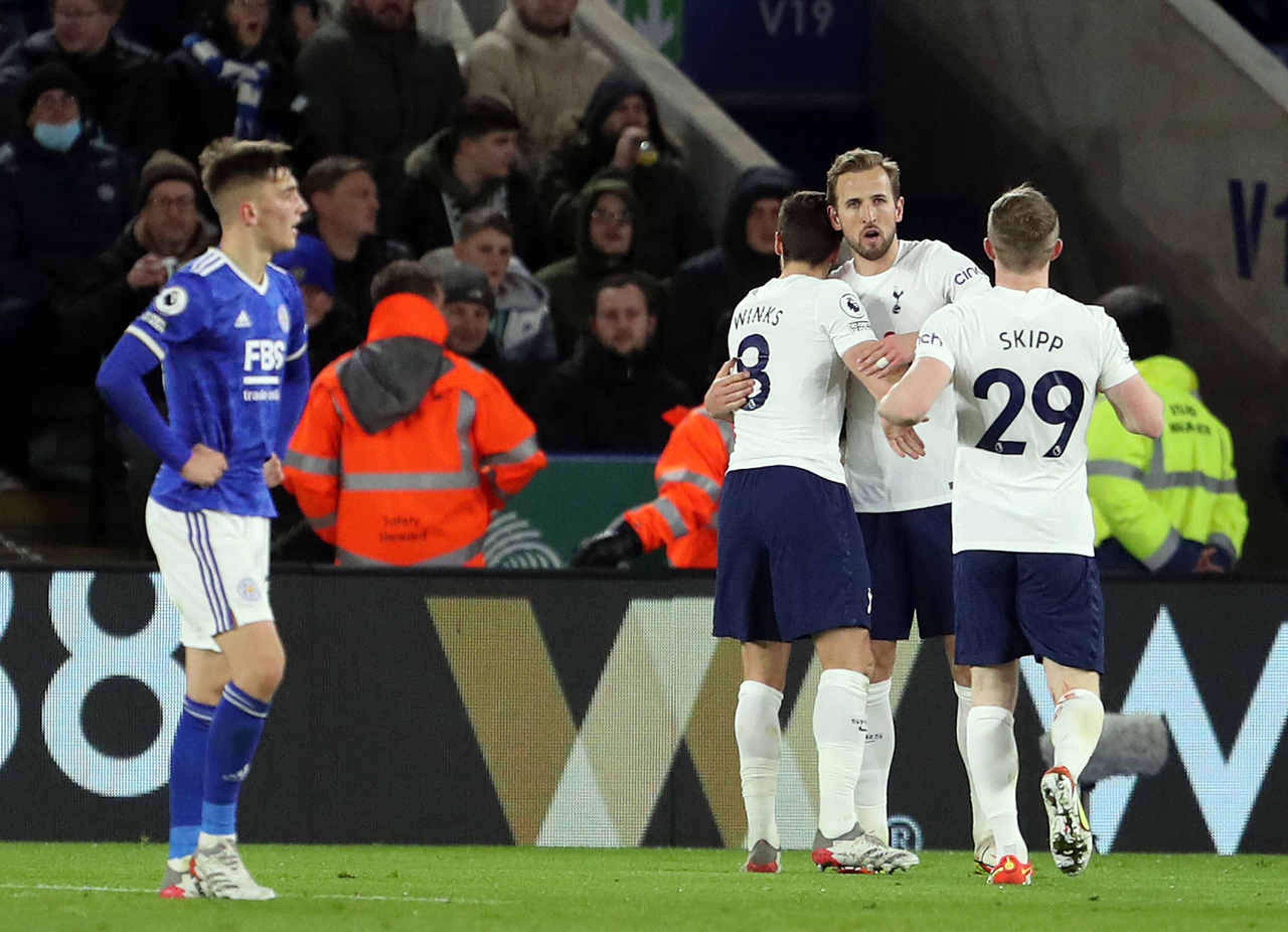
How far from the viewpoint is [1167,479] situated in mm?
10586

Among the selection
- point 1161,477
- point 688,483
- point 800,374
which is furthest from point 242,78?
point 800,374

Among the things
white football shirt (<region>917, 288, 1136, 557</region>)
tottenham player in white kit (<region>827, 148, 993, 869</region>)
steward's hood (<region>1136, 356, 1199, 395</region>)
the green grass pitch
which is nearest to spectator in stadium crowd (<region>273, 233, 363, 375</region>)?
the green grass pitch

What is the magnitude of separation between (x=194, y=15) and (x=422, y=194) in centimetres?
199

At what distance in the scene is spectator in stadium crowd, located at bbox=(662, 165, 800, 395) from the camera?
12258 millimetres

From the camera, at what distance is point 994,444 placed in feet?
24.7

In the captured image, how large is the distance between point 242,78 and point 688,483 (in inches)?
148

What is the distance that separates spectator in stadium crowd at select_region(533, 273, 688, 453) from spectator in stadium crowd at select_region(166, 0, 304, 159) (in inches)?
83.4

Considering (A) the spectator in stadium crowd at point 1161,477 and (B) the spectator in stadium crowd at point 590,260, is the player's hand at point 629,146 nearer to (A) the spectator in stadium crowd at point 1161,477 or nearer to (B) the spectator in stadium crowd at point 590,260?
(B) the spectator in stadium crowd at point 590,260

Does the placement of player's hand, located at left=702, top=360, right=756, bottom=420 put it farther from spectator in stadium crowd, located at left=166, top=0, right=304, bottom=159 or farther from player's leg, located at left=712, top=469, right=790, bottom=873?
spectator in stadium crowd, located at left=166, top=0, right=304, bottom=159

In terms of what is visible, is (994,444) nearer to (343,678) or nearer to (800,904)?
(800,904)

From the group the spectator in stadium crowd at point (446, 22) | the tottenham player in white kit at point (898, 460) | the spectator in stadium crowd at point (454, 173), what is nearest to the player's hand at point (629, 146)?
Result: the spectator in stadium crowd at point (454, 173)

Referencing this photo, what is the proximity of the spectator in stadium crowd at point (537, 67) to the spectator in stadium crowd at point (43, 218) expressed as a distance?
2229mm

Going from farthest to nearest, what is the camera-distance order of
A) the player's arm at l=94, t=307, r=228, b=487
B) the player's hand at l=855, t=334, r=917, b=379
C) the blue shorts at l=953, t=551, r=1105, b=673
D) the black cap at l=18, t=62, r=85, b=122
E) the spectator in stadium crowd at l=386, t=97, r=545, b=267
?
the spectator in stadium crowd at l=386, t=97, r=545, b=267 < the black cap at l=18, t=62, r=85, b=122 < the player's hand at l=855, t=334, r=917, b=379 < the blue shorts at l=953, t=551, r=1105, b=673 < the player's arm at l=94, t=307, r=228, b=487

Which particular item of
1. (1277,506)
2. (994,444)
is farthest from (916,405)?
(1277,506)
